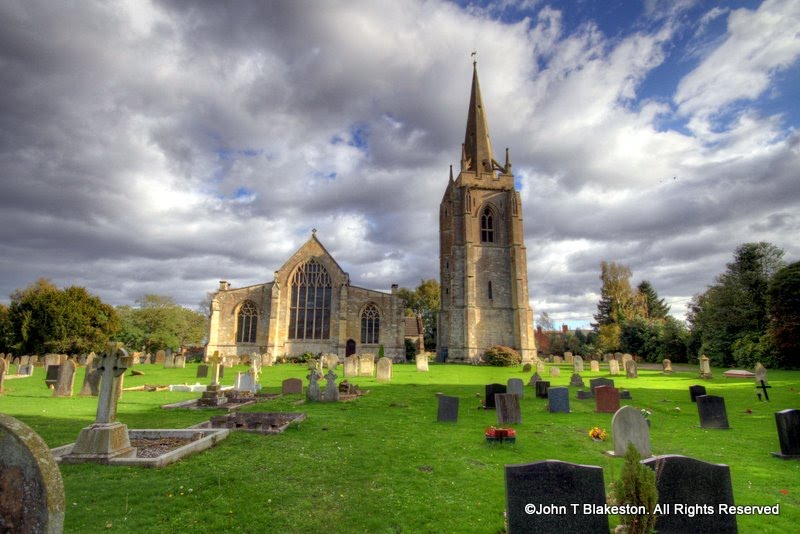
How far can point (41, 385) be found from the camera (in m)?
18.0

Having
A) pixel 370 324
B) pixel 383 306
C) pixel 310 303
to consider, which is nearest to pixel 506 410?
pixel 383 306

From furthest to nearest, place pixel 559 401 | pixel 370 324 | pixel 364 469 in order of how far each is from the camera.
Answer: pixel 370 324 < pixel 559 401 < pixel 364 469

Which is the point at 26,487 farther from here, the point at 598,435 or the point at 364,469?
the point at 598,435

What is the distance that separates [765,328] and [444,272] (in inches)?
991

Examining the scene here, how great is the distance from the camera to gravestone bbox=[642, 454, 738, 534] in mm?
4188

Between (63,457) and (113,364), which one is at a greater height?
(113,364)

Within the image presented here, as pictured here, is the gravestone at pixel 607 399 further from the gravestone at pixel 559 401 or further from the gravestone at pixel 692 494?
the gravestone at pixel 692 494

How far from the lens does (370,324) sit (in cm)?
3784

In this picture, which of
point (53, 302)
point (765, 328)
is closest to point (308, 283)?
point (53, 302)

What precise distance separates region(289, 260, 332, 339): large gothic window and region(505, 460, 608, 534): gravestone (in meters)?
34.6

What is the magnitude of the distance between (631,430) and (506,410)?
3315 millimetres

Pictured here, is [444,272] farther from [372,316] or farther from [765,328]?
[765,328]

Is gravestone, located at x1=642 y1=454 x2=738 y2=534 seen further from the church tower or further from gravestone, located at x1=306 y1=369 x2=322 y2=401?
the church tower

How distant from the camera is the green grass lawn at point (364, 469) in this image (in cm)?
472
